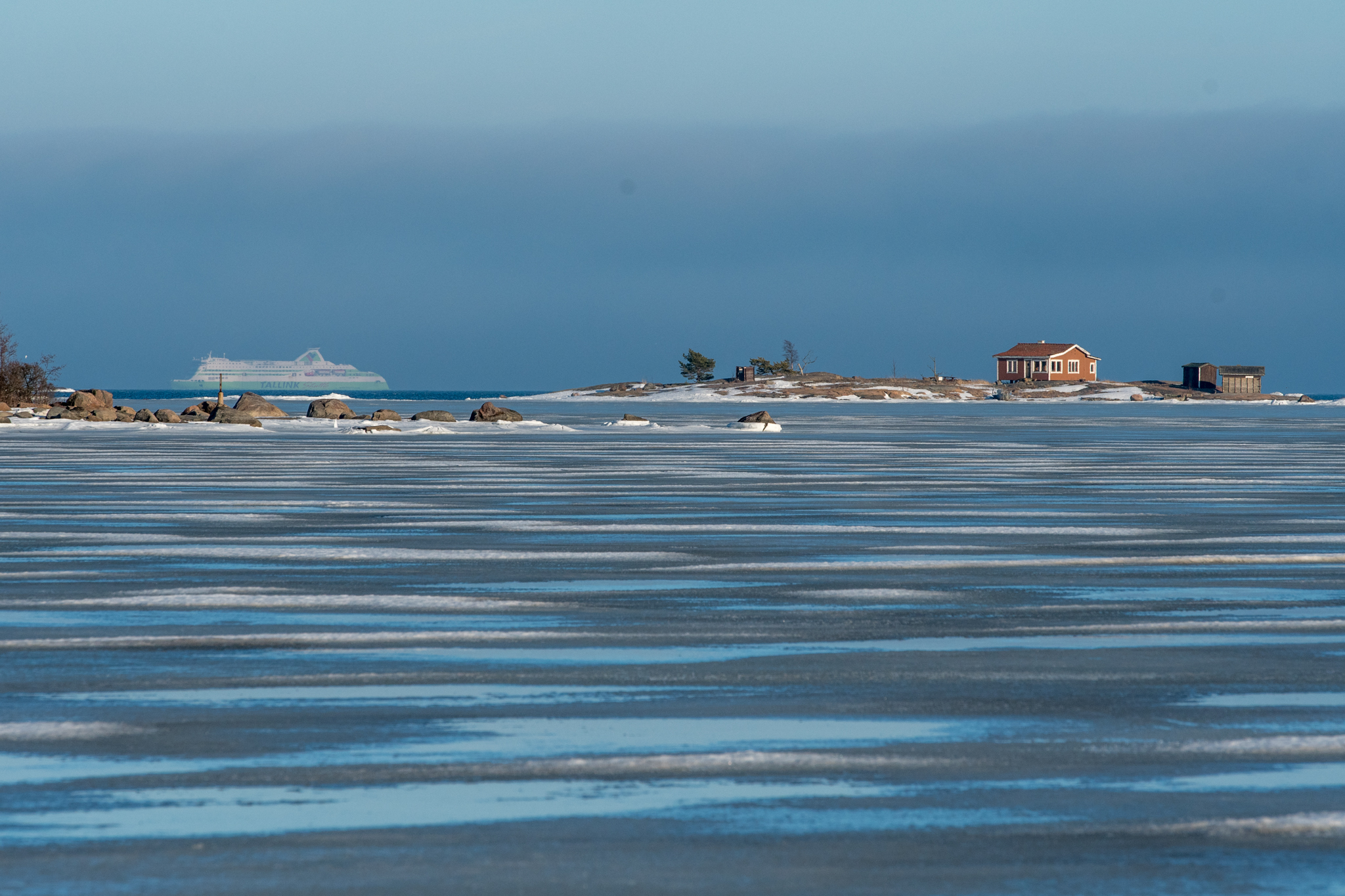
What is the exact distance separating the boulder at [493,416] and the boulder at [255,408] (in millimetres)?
7169

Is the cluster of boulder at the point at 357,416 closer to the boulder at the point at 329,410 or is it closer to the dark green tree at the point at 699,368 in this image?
the boulder at the point at 329,410

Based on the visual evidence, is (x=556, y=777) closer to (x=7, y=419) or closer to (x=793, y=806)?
(x=793, y=806)

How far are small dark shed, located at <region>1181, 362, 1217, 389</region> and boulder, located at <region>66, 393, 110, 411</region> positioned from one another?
103m

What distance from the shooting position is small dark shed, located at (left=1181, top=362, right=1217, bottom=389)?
133500mm

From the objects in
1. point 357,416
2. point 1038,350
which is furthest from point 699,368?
point 357,416

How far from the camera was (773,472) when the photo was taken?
23.5m

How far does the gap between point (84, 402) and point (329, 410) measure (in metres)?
7.71

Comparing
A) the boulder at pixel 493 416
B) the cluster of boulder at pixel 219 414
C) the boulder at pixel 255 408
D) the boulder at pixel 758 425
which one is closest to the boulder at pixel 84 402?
the cluster of boulder at pixel 219 414

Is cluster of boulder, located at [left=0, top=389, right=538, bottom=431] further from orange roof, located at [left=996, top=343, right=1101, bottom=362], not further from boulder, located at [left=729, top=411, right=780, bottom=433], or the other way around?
orange roof, located at [left=996, top=343, right=1101, bottom=362]

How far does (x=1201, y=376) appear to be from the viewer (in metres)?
134

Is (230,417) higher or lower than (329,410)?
lower

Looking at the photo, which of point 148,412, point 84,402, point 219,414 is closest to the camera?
point 148,412

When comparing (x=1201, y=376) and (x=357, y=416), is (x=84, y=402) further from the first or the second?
(x=1201, y=376)

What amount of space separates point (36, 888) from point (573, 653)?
3.90 metres
